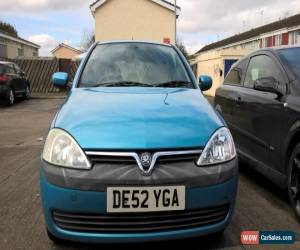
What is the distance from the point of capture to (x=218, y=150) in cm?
322

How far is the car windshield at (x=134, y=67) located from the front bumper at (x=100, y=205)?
5.38 feet

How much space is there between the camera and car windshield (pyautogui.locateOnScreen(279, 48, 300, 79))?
4734 mm

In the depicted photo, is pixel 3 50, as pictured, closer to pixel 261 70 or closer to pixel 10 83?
pixel 10 83

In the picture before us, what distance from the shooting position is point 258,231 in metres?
3.90

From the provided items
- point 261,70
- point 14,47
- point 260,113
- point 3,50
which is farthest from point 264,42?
point 260,113

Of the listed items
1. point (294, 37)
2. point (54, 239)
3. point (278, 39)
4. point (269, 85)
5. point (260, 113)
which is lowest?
point (54, 239)

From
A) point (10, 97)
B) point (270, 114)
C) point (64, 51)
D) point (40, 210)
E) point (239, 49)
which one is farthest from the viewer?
point (64, 51)

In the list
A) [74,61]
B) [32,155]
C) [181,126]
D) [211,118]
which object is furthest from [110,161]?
[74,61]

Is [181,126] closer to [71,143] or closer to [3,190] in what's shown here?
[71,143]

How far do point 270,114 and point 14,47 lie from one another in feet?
148

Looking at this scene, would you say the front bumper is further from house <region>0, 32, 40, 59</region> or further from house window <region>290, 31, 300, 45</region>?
house <region>0, 32, 40, 59</region>

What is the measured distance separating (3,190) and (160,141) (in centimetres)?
274

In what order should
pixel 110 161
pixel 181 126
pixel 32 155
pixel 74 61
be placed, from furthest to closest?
pixel 74 61
pixel 32 155
pixel 181 126
pixel 110 161

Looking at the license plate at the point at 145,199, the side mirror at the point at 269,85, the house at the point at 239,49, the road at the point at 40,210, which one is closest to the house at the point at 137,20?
the house at the point at 239,49
